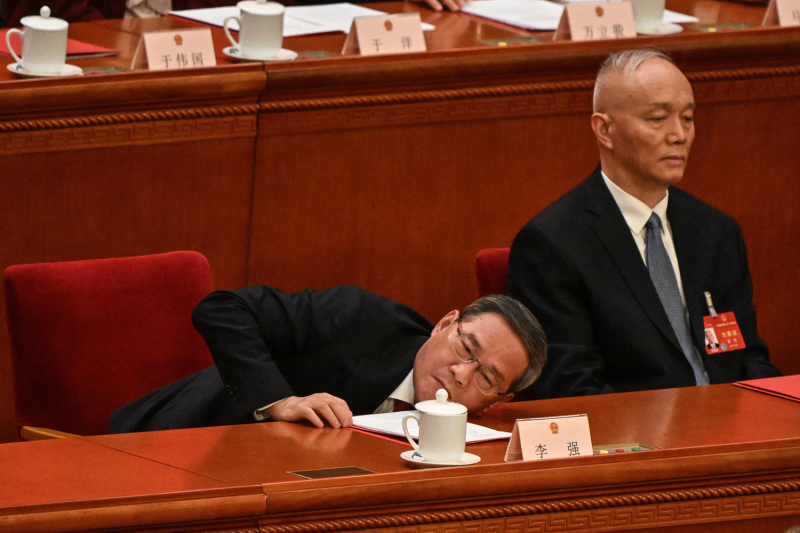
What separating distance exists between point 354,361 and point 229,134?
906 mm

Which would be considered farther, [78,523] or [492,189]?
[492,189]

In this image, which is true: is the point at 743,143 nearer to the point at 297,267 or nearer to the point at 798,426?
the point at 297,267

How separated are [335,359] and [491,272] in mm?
506

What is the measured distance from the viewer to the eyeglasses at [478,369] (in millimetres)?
2348

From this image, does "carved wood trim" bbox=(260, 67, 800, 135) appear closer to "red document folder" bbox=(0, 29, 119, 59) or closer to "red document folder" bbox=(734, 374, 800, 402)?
"red document folder" bbox=(0, 29, 119, 59)

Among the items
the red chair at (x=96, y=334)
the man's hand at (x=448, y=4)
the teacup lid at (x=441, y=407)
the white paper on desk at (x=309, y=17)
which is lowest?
the red chair at (x=96, y=334)

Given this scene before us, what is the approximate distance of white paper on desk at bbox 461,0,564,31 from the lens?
3.80 meters

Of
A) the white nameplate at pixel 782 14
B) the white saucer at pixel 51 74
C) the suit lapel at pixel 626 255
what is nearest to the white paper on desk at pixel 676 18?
the white nameplate at pixel 782 14

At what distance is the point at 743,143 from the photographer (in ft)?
12.1

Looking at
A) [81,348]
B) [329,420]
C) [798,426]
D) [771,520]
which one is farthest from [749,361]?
[81,348]

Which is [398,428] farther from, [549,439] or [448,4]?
[448,4]

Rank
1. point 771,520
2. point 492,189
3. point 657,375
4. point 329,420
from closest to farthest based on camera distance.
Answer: point 771,520 → point 329,420 → point 657,375 → point 492,189

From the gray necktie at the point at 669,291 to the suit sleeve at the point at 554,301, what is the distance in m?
0.18

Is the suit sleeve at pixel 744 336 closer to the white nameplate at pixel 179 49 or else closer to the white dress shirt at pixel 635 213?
the white dress shirt at pixel 635 213
